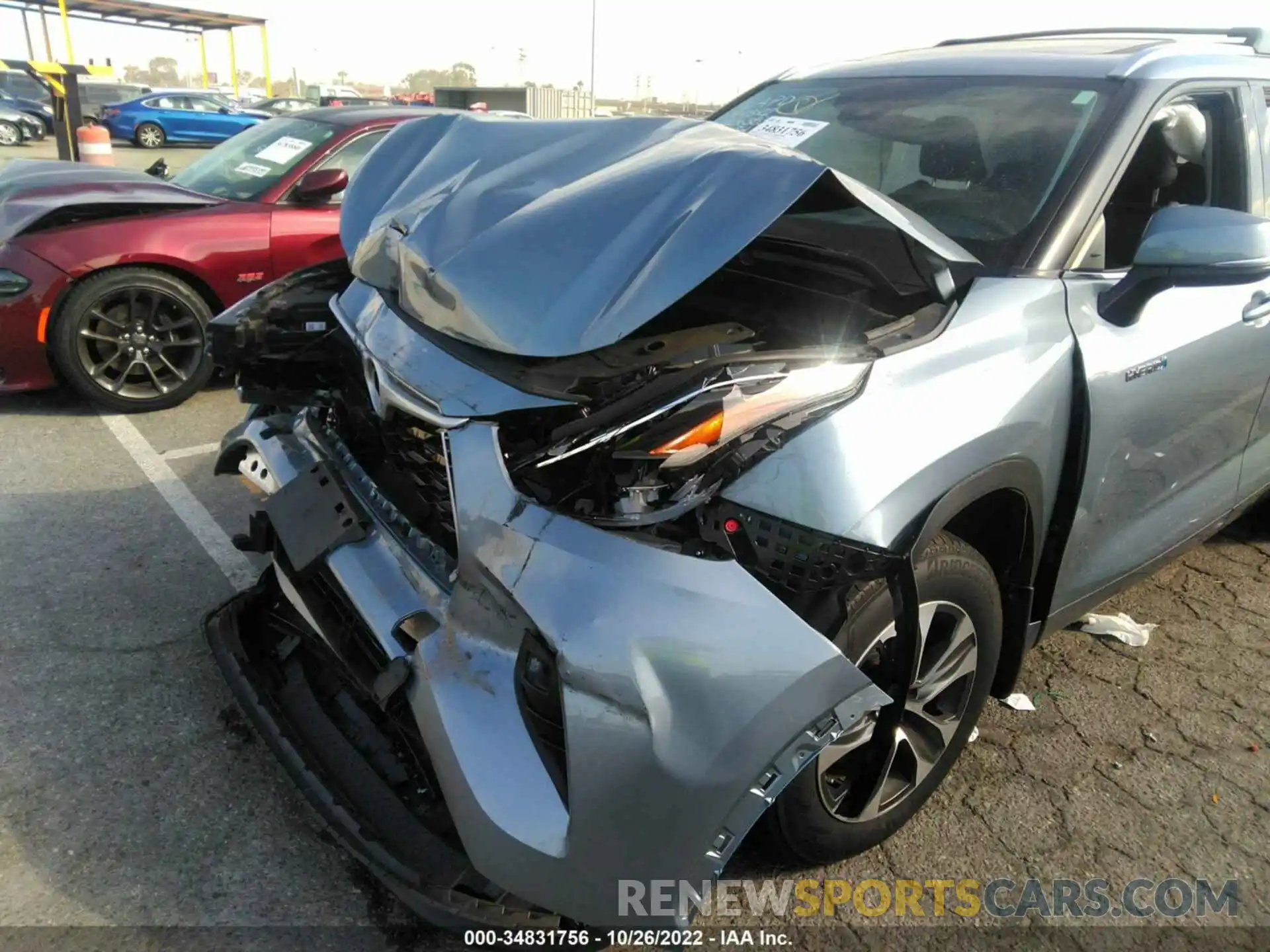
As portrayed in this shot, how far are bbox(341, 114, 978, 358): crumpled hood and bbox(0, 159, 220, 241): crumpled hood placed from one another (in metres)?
3.41

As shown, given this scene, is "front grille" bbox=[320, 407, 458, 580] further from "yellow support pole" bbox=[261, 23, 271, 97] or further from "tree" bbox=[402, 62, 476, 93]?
"tree" bbox=[402, 62, 476, 93]

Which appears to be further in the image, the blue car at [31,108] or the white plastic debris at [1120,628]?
the blue car at [31,108]

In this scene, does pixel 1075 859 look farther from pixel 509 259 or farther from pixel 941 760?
pixel 509 259

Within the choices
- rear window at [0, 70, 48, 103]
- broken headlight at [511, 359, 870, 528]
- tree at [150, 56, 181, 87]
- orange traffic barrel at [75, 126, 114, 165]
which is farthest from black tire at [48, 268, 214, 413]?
tree at [150, 56, 181, 87]

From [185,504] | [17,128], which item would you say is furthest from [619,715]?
[17,128]

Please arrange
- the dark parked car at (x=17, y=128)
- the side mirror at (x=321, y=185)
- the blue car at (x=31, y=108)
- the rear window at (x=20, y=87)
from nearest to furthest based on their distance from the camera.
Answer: the side mirror at (x=321, y=185) < the dark parked car at (x=17, y=128) < the blue car at (x=31, y=108) < the rear window at (x=20, y=87)

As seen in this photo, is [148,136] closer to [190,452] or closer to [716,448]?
[190,452]

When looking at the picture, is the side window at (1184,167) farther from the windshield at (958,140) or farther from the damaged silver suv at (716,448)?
the windshield at (958,140)

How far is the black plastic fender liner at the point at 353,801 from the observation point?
1.76 m

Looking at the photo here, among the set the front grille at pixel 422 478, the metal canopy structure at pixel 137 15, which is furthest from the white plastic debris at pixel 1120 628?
the metal canopy structure at pixel 137 15

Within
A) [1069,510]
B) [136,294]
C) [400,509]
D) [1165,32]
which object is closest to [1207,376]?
[1069,510]

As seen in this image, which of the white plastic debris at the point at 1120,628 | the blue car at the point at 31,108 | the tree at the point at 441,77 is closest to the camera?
the white plastic debris at the point at 1120,628

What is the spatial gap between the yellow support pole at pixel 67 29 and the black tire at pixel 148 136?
120 inches

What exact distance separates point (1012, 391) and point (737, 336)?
2.12 feet
